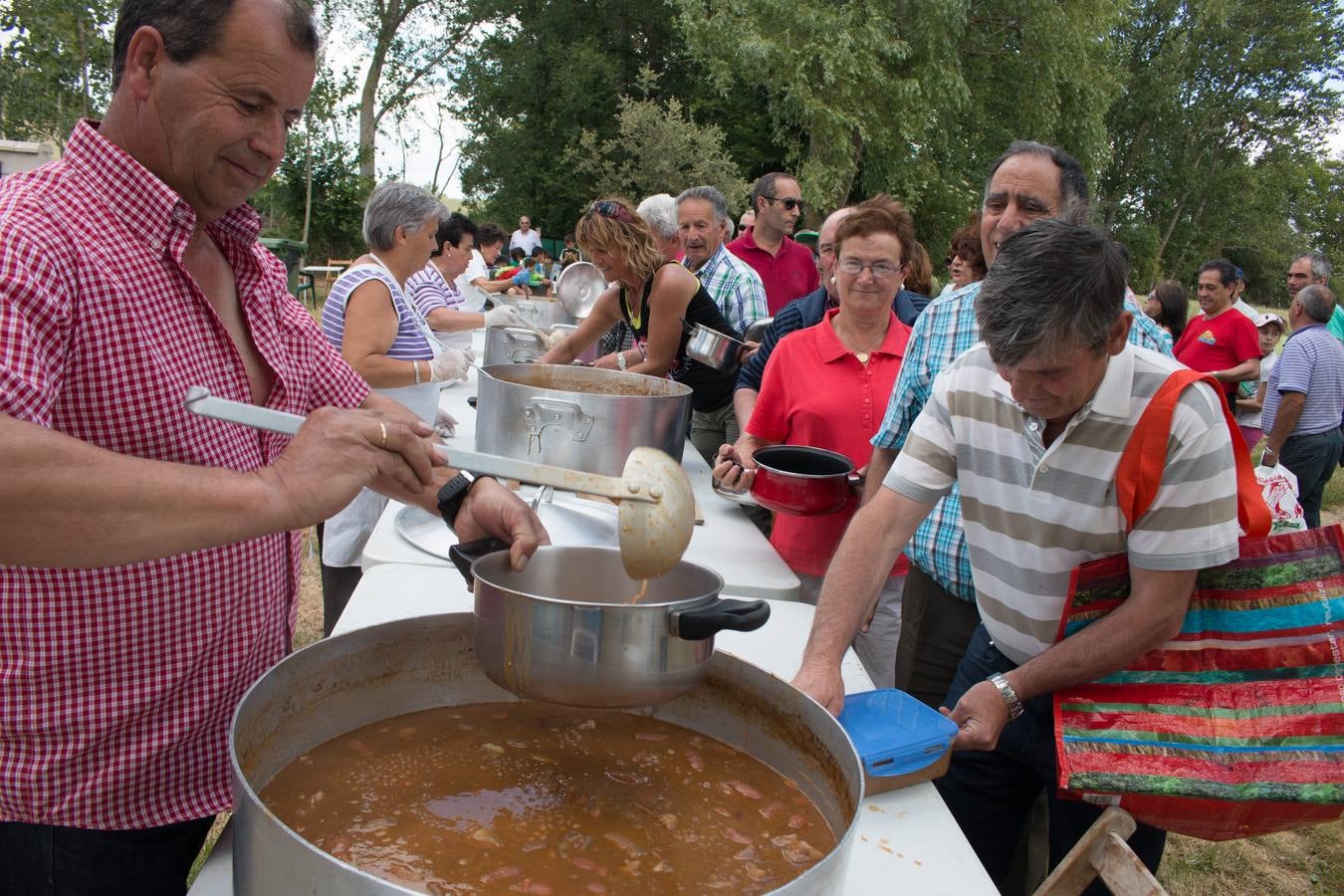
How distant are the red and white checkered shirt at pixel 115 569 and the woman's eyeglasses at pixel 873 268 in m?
1.96

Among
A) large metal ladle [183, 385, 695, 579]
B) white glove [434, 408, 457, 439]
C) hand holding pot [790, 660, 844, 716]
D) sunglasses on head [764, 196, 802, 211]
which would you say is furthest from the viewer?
sunglasses on head [764, 196, 802, 211]

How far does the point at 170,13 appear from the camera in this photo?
1025 millimetres

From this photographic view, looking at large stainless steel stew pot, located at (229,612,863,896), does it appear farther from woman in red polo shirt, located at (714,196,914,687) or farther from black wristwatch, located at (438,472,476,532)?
Answer: woman in red polo shirt, located at (714,196,914,687)

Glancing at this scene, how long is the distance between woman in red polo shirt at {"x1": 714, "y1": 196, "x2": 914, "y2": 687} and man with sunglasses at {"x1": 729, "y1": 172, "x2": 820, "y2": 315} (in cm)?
206

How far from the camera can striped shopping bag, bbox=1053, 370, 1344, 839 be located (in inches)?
57.0

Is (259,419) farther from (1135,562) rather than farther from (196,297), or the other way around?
(1135,562)

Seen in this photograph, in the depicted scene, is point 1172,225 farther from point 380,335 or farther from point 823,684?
point 823,684

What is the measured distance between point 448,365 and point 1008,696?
241cm

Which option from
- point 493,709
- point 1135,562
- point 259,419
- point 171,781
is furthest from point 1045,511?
point 171,781

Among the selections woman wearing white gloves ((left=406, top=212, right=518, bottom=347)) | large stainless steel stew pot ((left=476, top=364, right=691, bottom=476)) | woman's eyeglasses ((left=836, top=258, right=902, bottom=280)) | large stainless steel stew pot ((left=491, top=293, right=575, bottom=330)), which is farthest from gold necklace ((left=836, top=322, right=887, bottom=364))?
large stainless steel stew pot ((left=491, top=293, right=575, bottom=330))

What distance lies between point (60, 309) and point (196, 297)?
7.8 inches

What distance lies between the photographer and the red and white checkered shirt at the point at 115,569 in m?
0.94

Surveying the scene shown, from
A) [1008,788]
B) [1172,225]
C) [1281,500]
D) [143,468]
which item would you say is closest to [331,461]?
[143,468]

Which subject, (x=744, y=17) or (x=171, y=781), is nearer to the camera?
(x=171, y=781)
